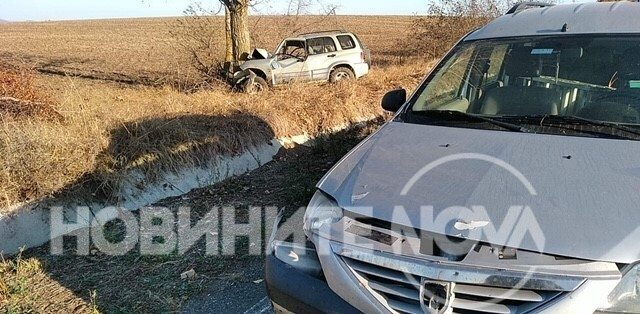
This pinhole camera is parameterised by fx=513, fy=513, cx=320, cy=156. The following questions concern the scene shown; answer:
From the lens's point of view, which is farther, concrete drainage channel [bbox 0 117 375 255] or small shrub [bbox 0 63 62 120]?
small shrub [bbox 0 63 62 120]

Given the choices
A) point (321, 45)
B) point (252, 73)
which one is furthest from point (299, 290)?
point (321, 45)

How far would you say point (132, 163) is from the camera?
18.5ft

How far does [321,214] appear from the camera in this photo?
2.40 meters

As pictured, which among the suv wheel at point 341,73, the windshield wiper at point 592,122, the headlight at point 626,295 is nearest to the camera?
the headlight at point 626,295

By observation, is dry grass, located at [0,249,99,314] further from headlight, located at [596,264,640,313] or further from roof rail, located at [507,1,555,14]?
roof rail, located at [507,1,555,14]

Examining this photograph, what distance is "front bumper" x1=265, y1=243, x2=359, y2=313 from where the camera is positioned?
2176 millimetres

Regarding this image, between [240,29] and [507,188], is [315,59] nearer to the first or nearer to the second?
[240,29]

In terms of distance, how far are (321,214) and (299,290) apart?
0.36m

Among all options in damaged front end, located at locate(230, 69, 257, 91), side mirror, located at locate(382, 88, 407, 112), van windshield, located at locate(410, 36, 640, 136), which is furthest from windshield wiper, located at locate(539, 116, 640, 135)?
damaged front end, located at locate(230, 69, 257, 91)

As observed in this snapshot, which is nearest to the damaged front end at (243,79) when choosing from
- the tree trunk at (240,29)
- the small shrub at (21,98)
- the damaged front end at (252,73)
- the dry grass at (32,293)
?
the damaged front end at (252,73)

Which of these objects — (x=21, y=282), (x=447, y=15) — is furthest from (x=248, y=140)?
(x=447, y=15)

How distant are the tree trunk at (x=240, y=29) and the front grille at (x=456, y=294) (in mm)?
10387

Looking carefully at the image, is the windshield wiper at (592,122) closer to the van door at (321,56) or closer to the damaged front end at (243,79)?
the damaged front end at (243,79)

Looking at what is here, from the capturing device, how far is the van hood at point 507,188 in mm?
1852
